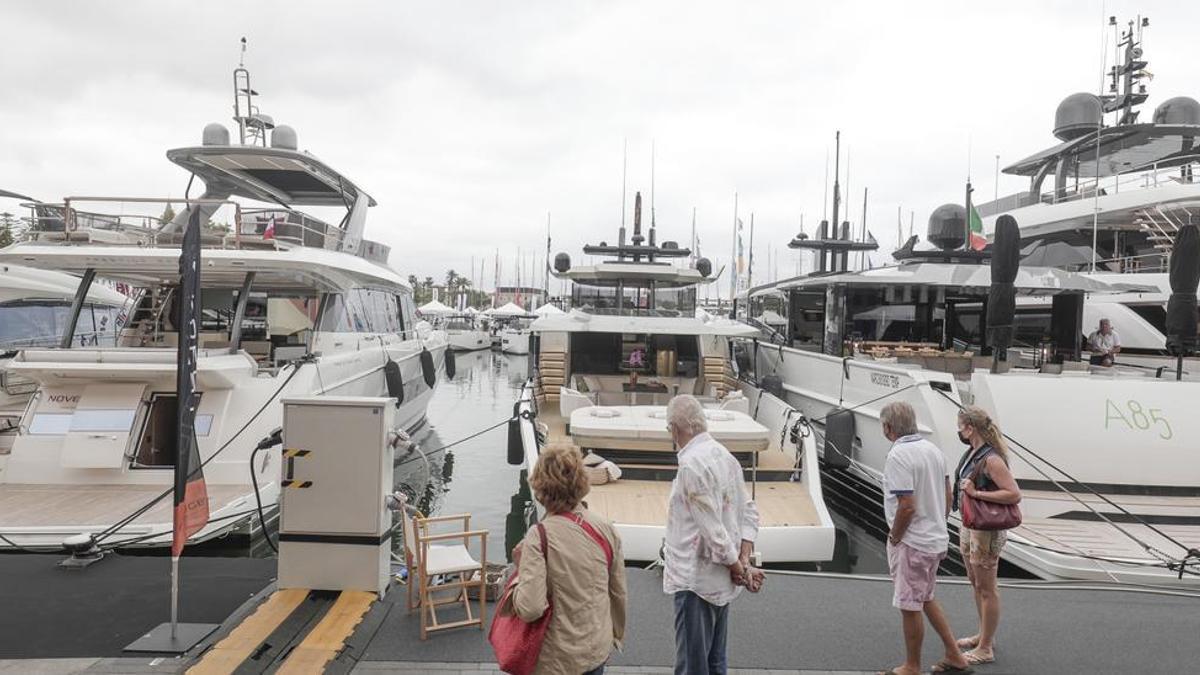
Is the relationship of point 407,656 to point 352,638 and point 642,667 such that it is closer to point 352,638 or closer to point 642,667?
point 352,638

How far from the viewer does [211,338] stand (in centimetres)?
1060

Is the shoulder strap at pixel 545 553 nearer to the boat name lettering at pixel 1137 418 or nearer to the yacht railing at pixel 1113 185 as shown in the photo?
the boat name lettering at pixel 1137 418

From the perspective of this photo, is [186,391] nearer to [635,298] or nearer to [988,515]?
[988,515]

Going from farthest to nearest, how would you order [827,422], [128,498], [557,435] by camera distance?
[827,422], [557,435], [128,498]

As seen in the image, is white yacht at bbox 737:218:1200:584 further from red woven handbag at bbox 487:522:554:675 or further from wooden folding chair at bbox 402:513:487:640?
red woven handbag at bbox 487:522:554:675

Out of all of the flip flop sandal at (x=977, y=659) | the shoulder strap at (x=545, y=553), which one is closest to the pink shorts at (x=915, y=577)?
the flip flop sandal at (x=977, y=659)

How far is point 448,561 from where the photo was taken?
466 cm

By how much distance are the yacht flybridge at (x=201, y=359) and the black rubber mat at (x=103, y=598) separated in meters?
0.59

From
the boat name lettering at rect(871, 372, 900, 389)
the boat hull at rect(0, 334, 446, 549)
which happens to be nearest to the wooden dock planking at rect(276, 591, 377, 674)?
the boat hull at rect(0, 334, 446, 549)

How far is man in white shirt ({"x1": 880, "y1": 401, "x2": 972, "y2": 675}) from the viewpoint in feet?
12.5

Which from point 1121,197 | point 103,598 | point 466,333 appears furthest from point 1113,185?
point 466,333

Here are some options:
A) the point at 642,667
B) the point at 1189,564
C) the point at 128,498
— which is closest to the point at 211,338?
the point at 128,498

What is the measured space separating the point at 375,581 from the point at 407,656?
0.79 metres

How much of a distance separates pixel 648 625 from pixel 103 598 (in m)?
3.61
